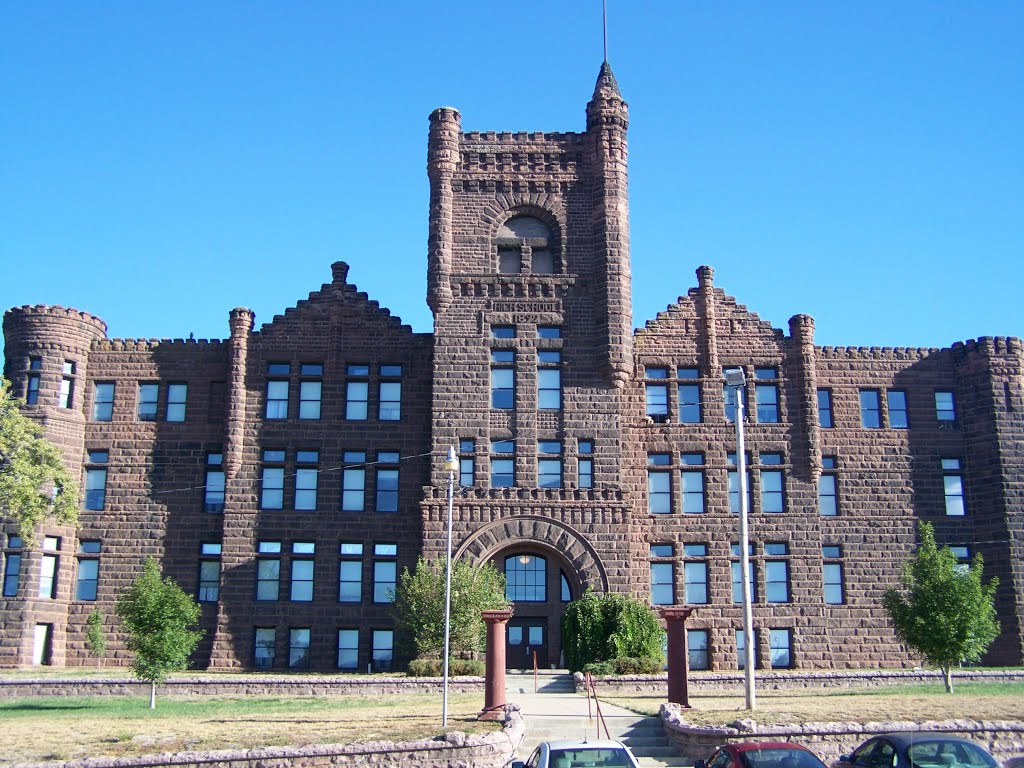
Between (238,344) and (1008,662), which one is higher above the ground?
(238,344)

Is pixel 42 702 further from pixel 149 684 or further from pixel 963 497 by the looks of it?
pixel 963 497

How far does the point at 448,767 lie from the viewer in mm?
24875

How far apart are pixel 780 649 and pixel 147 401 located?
Answer: 27915 mm

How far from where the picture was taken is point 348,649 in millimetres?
46469

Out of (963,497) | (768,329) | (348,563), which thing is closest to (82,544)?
(348,563)

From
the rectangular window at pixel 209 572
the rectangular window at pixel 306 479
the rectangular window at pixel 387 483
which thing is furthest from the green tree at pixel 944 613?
the rectangular window at pixel 209 572

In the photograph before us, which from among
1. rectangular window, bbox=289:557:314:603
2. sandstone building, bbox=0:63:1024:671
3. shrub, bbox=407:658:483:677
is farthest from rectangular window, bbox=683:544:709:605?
rectangular window, bbox=289:557:314:603

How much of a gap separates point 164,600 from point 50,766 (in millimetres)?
12636

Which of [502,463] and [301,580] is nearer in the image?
[502,463]

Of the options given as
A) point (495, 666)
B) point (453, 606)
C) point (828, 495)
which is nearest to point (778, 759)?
point (495, 666)

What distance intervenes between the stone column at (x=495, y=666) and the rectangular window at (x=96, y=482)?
80.4 ft

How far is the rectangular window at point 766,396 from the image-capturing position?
4953cm

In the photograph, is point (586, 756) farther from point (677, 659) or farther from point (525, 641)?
point (525, 641)

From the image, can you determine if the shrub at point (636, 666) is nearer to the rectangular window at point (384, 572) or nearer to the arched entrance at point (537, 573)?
the arched entrance at point (537, 573)
